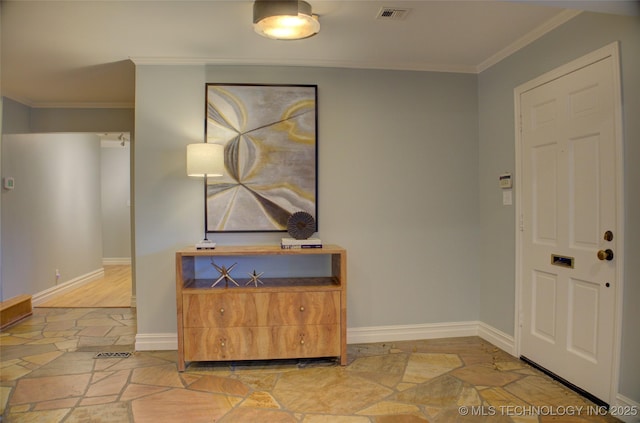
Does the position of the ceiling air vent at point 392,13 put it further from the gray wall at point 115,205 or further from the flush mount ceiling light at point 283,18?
the gray wall at point 115,205

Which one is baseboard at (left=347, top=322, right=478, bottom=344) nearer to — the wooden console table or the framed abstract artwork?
the wooden console table

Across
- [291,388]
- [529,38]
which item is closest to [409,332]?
[291,388]

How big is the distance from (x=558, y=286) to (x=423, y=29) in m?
1.98

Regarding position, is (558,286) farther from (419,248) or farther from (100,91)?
(100,91)

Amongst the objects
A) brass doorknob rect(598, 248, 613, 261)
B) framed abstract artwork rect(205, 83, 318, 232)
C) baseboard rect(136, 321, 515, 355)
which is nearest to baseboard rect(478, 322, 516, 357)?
baseboard rect(136, 321, 515, 355)

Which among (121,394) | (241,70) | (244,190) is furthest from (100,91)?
(121,394)

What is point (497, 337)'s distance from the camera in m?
3.26

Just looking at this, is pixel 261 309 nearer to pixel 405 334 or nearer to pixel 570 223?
pixel 405 334

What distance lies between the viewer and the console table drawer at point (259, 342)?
2832 millimetres

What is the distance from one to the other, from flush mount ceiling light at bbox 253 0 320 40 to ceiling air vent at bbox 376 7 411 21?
0.43m

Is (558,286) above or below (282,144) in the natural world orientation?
below

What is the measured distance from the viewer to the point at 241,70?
10.8 ft

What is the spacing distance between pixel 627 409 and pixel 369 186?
2206 mm

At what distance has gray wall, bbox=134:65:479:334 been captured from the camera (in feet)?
10.6
